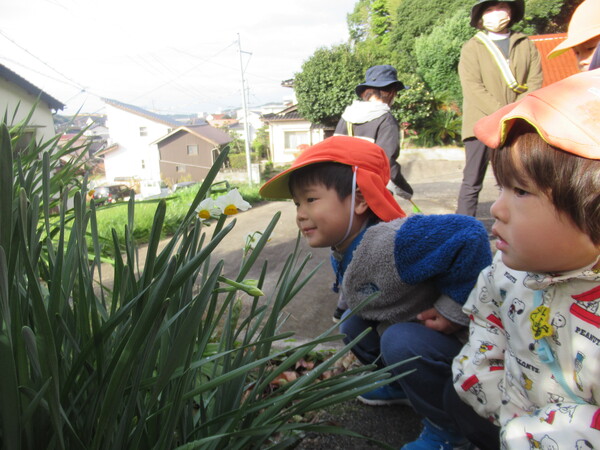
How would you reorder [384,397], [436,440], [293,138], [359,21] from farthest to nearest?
[293,138], [359,21], [384,397], [436,440]

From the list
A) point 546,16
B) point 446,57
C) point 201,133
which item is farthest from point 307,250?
point 201,133

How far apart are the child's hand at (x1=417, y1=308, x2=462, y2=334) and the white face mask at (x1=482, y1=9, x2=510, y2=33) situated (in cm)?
251

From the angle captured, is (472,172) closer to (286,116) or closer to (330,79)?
(330,79)

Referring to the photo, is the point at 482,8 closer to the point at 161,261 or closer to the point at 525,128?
the point at 525,128

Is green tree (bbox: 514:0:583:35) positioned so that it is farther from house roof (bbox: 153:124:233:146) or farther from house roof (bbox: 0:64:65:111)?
house roof (bbox: 153:124:233:146)

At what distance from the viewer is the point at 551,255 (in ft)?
2.89

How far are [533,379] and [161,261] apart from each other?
830 mm

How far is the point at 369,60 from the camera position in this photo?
17734mm

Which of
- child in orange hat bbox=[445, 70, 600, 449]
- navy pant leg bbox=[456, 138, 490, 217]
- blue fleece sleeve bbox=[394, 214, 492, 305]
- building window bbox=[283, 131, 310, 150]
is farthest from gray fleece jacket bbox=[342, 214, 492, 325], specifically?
building window bbox=[283, 131, 310, 150]

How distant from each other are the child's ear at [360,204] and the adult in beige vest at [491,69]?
1.86 m

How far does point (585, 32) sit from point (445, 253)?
4.55 feet

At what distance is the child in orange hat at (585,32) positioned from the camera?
1.92 meters

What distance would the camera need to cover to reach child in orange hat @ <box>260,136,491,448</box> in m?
1.30

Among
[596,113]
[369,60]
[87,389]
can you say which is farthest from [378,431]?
[369,60]
